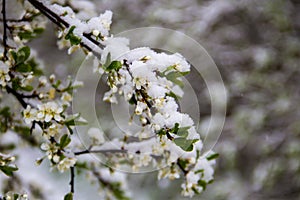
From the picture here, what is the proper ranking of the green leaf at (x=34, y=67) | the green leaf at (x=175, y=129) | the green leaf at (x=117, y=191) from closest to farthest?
the green leaf at (x=175, y=129) < the green leaf at (x=34, y=67) < the green leaf at (x=117, y=191)

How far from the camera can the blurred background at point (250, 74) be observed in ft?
10.7

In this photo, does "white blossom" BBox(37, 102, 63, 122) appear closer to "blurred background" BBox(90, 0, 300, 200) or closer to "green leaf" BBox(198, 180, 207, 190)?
"green leaf" BBox(198, 180, 207, 190)

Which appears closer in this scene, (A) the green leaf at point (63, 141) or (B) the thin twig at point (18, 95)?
(A) the green leaf at point (63, 141)

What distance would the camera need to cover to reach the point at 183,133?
91 cm

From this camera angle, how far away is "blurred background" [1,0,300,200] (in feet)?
10.7

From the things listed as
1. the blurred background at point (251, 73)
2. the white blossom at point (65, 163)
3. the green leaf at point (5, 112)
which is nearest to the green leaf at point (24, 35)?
the green leaf at point (5, 112)

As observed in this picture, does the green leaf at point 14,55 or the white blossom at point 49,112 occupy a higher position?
the green leaf at point 14,55

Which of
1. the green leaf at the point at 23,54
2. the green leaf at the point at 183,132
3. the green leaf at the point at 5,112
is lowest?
the green leaf at the point at 183,132

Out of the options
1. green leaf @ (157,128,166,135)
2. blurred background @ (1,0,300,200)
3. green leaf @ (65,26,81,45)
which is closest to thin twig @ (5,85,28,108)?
green leaf @ (65,26,81,45)

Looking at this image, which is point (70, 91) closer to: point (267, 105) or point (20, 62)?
point (20, 62)

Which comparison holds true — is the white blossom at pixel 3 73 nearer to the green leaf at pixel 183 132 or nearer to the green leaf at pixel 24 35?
the green leaf at pixel 24 35

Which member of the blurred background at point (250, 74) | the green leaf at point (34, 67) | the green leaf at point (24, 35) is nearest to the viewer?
the green leaf at point (24, 35)

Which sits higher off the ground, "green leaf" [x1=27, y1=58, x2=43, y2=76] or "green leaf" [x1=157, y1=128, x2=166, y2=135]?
"green leaf" [x1=27, y1=58, x2=43, y2=76]

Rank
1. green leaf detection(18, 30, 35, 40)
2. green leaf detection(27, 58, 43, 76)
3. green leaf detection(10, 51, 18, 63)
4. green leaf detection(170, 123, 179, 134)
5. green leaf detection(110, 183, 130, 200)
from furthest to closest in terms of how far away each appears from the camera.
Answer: green leaf detection(110, 183, 130, 200) → green leaf detection(27, 58, 43, 76) → green leaf detection(18, 30, 35, 40) → green leaf detection(10, 51, 18, 63) → green leaf detection(170, 123, 179, 134)
